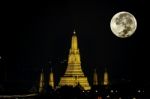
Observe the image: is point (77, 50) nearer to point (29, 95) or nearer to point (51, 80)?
point (51, 80)

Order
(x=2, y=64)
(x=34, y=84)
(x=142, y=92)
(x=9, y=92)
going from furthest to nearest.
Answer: (x=34, y=84) < (x=142, y=92) < (x=2, y=64) < (x=9, y=92)

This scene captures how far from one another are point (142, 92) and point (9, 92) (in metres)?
32.8

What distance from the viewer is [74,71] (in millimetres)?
130500

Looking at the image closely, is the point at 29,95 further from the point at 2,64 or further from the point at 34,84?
the point at 34,84

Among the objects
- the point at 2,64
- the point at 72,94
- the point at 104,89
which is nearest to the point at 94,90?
the point at 104,89

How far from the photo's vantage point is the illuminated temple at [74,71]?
129 meters

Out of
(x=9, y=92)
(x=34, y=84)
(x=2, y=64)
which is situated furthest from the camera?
(x=34, y=84)

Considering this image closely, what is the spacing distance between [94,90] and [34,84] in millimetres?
20864

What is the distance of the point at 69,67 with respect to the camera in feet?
433

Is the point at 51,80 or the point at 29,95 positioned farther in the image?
the point at 51,80

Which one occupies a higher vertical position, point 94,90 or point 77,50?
point 77,50

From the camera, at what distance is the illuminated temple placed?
128750 millimetres

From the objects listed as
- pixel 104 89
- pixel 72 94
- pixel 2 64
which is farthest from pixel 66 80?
pixel 72 94

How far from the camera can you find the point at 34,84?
4943 inches
